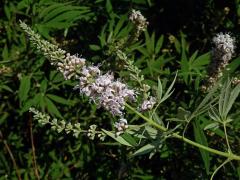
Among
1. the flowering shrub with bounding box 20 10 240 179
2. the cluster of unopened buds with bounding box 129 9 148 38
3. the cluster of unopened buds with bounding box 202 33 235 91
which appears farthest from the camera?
the cluster of unopened buds with bounding box 129 9 148 38

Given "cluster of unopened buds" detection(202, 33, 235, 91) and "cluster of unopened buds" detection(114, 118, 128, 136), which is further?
→ "cluster of unopened buds" detection(202, 33, 235, 91)

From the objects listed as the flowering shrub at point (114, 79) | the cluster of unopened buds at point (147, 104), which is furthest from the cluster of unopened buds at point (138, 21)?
the cluster of unopened buds at point (147, 104)

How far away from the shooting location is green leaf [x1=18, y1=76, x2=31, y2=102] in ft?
9.23

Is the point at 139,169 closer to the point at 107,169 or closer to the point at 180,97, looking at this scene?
the point at 107,169

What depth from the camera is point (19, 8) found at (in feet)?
9.82

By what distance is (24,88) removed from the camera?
9.31 ft

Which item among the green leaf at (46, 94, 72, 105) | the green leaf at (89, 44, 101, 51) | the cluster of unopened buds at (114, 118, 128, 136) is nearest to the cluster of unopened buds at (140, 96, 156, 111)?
the cluster of unopened buds at (114, 118, 128, 136)

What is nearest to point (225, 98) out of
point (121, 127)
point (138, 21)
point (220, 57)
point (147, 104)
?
point (147, 104)

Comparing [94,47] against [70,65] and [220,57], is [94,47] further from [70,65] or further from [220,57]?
[70,65]

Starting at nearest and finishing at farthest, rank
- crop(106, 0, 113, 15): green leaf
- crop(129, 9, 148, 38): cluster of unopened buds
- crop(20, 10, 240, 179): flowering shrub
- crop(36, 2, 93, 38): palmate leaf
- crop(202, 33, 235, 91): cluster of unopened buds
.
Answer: crop(20, 10, 240, 179): flowering shrub → crop(202, 33, 235, 91): cluster of unopened buds → crop(129, 9, 148, 38): cluster of unopened buds → crop(36, 2, 93, 38): palmate leaf → crop(106, 0, 113, 15): green leaf

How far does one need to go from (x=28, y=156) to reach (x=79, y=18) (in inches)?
45.8

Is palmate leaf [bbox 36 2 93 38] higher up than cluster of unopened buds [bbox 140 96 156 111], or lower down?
higher up

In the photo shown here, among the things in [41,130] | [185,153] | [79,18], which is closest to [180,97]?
[185,153]

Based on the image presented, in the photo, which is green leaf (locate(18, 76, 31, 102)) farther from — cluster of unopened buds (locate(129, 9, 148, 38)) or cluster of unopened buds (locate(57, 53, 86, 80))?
cluster of unopened buds (locate(57, 53, 86, 80))
